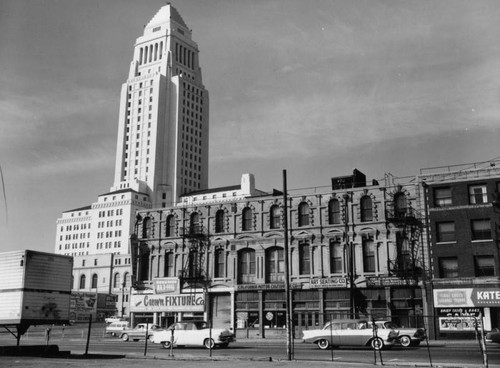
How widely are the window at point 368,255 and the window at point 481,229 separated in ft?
26.9

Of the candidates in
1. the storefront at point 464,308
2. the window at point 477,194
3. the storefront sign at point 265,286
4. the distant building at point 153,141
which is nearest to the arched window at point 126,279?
the distant building at point 153,141

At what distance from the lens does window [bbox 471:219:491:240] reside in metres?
44.1

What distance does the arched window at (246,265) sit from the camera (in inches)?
2083

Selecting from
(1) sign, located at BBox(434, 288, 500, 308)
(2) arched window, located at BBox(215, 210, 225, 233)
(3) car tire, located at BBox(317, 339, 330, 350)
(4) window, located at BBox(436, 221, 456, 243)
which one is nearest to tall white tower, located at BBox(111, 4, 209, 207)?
(2) arched window, located at BBox(215, 210, 225, 233)

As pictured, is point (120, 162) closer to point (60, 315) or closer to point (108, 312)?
point (108, 312)

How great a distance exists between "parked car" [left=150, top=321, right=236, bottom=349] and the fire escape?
17231mm

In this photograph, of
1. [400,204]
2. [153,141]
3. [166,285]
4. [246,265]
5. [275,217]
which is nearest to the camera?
[400,204]

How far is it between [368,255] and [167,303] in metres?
20.4

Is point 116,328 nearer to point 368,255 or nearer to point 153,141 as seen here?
point 368,255

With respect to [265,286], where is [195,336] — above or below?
below

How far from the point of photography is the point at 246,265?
175 feet

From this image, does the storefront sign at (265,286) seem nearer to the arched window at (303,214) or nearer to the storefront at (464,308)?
the arched window at (303,214)

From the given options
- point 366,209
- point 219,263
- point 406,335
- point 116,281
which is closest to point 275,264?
point 219,263

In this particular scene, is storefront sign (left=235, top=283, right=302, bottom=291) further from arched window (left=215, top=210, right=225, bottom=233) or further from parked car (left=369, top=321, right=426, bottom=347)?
parked car (left=369, top=321, right=426, bottom=347)
